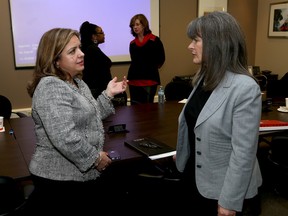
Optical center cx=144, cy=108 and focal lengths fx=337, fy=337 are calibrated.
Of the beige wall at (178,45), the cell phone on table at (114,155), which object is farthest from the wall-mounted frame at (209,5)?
the cell phone on table at (114,155)

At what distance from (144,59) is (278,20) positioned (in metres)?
3.22

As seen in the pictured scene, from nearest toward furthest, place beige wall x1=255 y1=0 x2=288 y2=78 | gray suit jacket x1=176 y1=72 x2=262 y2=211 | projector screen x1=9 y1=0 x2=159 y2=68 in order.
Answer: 1. gray suit jacket x1=176 y1=72 x2=262 y2=211
2. projector screen x1=9 y1=0 x2=159 y2=68
3. beige wall x1=255 y1=0 x2=288 y2=78

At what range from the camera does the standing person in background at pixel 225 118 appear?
52.7 inches

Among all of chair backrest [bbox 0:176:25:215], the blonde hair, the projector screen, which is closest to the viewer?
chair backrest [bbox 0:176:25:215]

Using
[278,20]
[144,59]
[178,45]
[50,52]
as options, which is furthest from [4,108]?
[278,20]

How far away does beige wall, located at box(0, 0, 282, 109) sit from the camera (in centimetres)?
478

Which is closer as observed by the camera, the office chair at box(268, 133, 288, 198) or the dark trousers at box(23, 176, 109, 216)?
the dark trousers at box(23, 176, 109, 216)

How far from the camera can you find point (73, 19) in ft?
16.5

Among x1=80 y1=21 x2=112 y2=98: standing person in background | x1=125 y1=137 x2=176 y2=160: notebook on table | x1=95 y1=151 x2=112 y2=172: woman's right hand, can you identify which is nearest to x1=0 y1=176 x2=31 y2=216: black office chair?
x1=95 y1=151 x2=112 y2=172: woman's right hand

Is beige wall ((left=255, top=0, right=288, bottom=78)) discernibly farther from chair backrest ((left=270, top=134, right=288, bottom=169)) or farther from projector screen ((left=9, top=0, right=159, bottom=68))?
chair backrest ((left=270, top=134, right=288, bottom=169))

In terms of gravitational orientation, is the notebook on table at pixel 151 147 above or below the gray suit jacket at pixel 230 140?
below

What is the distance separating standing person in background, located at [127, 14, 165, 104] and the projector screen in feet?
3.05

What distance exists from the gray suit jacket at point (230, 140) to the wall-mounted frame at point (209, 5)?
5082 mm

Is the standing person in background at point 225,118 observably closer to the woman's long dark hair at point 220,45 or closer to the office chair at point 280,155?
the woman's long dark hair at point 220,45
